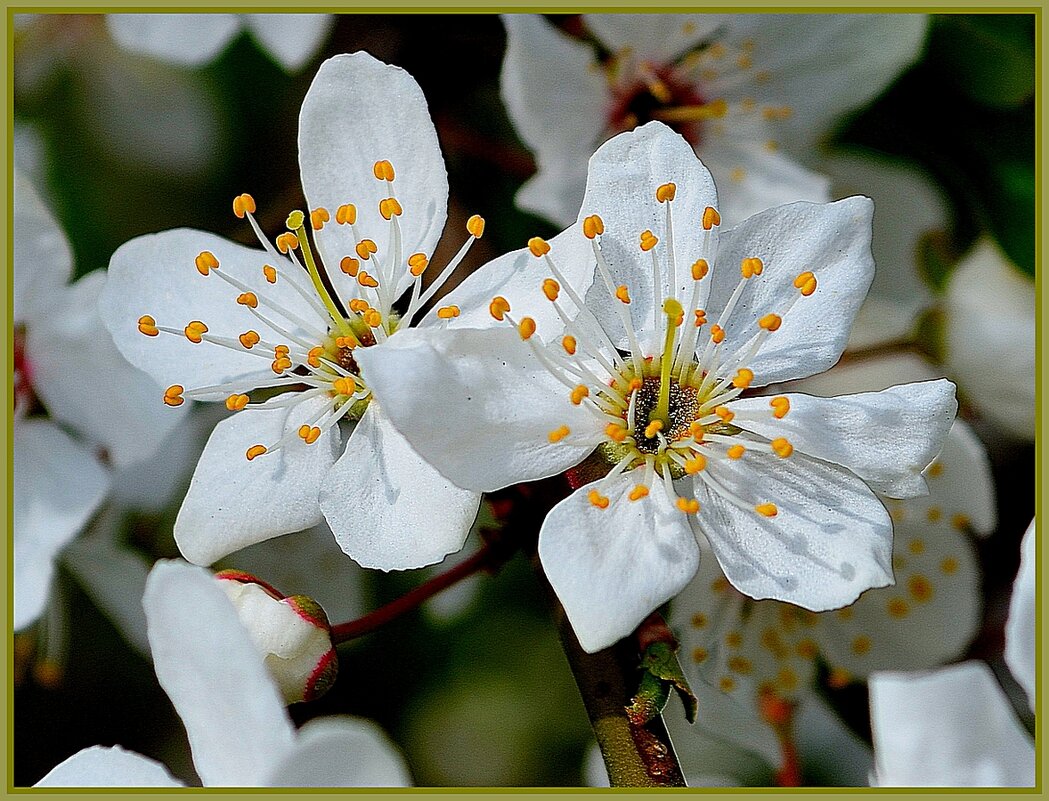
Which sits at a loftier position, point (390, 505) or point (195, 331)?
point (195, 331)

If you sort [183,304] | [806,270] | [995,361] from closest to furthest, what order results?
1. [806,270]
2. [183,304]
3. [995,361]

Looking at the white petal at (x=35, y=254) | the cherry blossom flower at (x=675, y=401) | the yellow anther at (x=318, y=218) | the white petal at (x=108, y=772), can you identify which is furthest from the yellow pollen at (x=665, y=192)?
the white petal at (x=35, y=254)

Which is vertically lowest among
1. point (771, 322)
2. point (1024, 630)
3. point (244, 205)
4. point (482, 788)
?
point (482, 788)

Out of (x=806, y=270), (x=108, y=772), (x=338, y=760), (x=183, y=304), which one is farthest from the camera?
(x=183, y=304)

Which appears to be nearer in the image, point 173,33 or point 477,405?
point 477,405

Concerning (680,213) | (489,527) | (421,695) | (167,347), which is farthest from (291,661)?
(421,695)

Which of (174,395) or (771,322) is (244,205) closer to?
(174,395)

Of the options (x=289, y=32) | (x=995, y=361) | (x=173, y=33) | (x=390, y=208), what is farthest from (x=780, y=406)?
(x=173, y=33)

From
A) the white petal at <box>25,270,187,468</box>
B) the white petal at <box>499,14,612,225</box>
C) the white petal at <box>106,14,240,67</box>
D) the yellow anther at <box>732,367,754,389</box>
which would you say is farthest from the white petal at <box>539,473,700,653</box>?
the white petal at <box>106,14,240,67</box>
